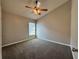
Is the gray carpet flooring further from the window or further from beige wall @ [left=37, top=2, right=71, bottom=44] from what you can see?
the window

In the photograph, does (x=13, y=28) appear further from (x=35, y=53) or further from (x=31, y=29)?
(x=31, y=29)

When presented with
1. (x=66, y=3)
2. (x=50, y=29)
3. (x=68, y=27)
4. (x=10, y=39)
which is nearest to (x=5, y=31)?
(x=10, y=39)

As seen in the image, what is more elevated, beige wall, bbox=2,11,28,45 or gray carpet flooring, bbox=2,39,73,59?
beige wall, bbox=2,11,28,45

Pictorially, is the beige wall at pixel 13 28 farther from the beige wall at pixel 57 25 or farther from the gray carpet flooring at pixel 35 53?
the beige wall at pixel 57 25

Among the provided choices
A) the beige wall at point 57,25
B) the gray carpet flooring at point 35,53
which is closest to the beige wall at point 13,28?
the gray carpet flooring at point 35,53

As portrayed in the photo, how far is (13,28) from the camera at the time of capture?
6121 millimetres

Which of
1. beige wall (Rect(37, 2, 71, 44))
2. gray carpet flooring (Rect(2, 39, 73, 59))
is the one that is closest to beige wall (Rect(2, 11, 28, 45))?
gray carpet flooring (Rect(2, 39, 73, 59))

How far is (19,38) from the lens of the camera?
22.6 feet

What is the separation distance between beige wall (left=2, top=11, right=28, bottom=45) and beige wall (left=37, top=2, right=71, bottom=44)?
1916mm

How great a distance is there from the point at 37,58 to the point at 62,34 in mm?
3636

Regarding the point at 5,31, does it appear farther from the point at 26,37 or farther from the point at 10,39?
the point at 26,37

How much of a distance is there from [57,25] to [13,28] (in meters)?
3.48

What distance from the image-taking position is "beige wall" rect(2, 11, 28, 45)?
5379mm

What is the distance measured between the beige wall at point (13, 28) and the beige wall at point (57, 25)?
1.92 m
